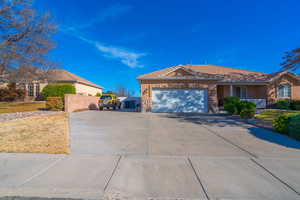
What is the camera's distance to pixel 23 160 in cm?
350

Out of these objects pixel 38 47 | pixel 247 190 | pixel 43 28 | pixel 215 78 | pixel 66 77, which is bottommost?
pixel 247 190

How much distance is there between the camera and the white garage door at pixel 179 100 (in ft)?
44.0

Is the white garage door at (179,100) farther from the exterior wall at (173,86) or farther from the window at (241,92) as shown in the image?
the window at (241,92)

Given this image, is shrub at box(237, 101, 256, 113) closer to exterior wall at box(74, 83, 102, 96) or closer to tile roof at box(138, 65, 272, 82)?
tile roof at box(138, 65, 272, 82)

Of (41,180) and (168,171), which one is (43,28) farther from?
(168,171)

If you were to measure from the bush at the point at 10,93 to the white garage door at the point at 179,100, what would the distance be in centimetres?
2004

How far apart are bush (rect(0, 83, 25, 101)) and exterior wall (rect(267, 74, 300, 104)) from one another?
33.3 m

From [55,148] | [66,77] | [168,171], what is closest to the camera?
[168,171]

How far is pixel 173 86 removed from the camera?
1348 centimetres

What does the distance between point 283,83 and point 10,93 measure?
3583 cm

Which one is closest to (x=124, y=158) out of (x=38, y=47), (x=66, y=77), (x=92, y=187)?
(x=92, y=187)

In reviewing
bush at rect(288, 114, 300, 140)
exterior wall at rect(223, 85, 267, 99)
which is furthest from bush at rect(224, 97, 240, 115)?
bush at rect(288, 114, 300, 140)

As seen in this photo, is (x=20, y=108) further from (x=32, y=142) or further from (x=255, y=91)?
(x=255, y=91)

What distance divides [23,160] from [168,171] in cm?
377
